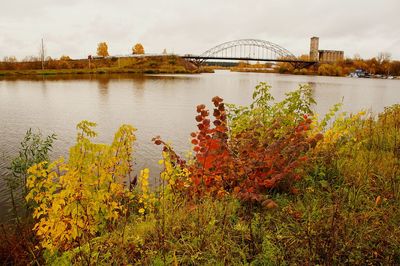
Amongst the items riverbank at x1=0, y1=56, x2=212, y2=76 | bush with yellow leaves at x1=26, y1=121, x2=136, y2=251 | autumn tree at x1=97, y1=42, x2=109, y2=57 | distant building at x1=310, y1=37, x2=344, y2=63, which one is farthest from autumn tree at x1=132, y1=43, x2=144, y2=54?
bush with yellow leaves at x1=26, y1=121, x2=136, y2=251

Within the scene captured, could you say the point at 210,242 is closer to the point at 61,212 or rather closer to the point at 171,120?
the point at 61,212

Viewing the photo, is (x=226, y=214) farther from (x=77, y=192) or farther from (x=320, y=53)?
(x=320, y=53)

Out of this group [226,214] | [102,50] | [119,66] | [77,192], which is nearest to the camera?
[77,192]

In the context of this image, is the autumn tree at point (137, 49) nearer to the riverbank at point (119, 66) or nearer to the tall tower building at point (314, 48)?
the riverbank at point (119, 66)

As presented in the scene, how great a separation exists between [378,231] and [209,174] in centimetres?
244

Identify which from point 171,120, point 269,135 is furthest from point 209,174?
point 171,120

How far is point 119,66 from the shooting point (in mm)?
97000

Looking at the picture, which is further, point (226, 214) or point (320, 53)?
point (320, 53)

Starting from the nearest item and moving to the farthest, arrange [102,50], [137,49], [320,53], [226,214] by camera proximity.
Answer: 1. [226,214]
2. [102,50]
3. [137,49]
4. [320,53]

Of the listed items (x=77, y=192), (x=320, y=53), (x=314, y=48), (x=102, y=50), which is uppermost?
(x=314, y=48)

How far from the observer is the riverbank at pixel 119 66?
77.6m

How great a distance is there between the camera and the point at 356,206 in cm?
438

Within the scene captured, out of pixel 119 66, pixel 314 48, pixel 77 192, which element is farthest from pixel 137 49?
pixel 77 192

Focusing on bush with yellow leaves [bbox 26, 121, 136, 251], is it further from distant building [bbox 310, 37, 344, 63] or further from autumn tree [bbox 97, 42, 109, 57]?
distant building [bbox 310, 37, 344, 63]
